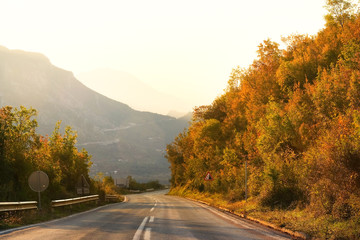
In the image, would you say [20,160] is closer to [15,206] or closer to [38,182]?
[38,182]

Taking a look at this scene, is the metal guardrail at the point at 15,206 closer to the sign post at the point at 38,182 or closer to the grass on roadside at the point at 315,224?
the sign post at the point at 38,182

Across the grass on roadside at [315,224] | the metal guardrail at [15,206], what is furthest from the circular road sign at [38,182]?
the grass on roadside at [315,224]

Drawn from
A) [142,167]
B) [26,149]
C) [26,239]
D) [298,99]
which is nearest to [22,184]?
[26,149]

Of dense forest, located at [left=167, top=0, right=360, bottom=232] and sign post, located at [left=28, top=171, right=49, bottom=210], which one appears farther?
→ sign post, located at [left=28, top=171, right=49, bottom=210]

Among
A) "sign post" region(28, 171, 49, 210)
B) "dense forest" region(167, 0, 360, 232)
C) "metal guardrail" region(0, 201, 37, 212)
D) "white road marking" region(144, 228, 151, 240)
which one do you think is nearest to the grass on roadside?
"dense forest" region(167, 0, 360, 232)

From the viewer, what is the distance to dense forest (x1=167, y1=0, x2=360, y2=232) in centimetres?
1083

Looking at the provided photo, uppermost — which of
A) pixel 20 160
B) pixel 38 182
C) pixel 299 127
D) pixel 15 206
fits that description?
pixel 299 127

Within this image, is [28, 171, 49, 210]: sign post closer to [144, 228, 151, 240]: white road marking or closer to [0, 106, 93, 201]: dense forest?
[0, 106, 93, 201]: dense forest

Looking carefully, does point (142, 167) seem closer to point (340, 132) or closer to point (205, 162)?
point (205, 162)

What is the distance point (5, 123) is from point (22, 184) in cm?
383

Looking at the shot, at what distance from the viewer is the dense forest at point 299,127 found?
35.5 feet

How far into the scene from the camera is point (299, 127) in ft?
67.7

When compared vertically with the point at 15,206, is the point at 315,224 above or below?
below

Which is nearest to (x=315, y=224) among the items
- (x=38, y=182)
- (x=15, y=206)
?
(x=15, y=206)
